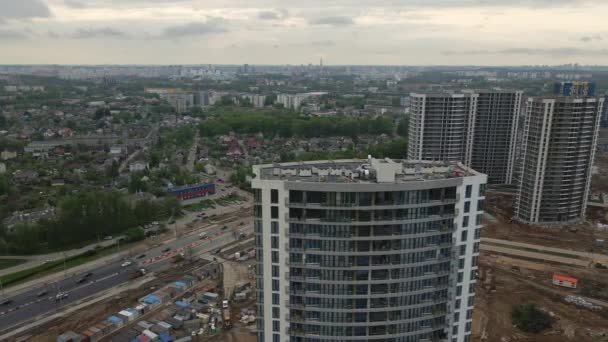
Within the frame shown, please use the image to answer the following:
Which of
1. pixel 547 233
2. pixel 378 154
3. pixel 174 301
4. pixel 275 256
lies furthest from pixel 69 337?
pixel 378 154

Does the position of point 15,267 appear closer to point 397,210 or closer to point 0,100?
point 397,210

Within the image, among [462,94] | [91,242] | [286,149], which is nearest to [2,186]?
[91,242]

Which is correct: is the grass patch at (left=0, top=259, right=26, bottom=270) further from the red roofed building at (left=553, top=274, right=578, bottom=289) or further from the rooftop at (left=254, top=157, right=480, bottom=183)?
the red roofed building at (left=553, top=274, right=578, bottom=289)

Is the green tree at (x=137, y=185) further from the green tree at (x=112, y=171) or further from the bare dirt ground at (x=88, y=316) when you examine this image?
the bare dirt ground at (x=88, y=316)

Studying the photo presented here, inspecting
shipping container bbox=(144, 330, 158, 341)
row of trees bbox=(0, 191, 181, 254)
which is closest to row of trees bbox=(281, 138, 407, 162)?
row of trees bbox=(0, 191, 181, 254)

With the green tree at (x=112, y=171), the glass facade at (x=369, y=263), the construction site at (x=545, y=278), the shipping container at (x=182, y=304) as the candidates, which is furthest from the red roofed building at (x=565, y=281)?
the green tree at (x=112, y=171)
